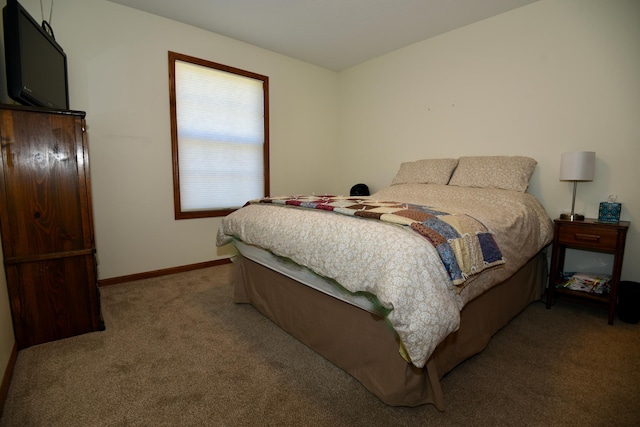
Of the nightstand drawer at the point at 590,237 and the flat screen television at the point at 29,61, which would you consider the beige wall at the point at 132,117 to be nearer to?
the flat screen television at the point at 29,61

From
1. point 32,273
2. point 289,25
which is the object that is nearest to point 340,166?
point 289,25

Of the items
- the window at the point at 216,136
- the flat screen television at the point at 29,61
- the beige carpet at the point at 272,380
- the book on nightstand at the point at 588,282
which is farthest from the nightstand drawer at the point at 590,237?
the flat screen television at the point at 29,61

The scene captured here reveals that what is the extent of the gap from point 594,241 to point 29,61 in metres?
3.96

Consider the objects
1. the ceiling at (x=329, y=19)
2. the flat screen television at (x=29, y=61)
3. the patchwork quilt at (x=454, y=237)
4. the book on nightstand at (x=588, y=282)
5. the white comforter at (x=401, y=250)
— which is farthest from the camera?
the ceiling at (x=329, y=19)

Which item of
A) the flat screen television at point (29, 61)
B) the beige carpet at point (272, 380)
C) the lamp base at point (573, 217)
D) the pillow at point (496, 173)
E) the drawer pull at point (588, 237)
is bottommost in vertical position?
the beige carpet at point (272, 380)

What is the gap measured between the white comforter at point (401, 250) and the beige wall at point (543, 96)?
58 cm

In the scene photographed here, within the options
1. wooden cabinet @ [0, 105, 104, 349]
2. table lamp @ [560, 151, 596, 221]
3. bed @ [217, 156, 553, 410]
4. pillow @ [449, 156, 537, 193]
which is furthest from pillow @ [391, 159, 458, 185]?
wooden cabinet @ [0, 105, 104, 349]

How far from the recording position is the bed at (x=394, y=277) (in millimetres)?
1170

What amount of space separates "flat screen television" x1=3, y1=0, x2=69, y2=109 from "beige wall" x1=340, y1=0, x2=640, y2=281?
3340 mm

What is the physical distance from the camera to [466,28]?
311 cm

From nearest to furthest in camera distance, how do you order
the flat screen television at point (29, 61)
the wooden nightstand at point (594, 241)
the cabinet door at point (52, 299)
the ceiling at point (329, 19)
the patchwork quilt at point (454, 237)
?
the patchwork quilt at point (454, 237) < the flat screen television at point (29, 61) < the cabinet door at point (52, 299) < the wooden nightstand at point (594, 241) < the ceiling at point (329, 19)

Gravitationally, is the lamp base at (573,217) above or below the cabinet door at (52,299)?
above

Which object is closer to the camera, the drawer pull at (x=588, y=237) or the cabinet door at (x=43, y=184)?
the cabinet door at (x=43, y=184)

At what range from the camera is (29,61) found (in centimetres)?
184
